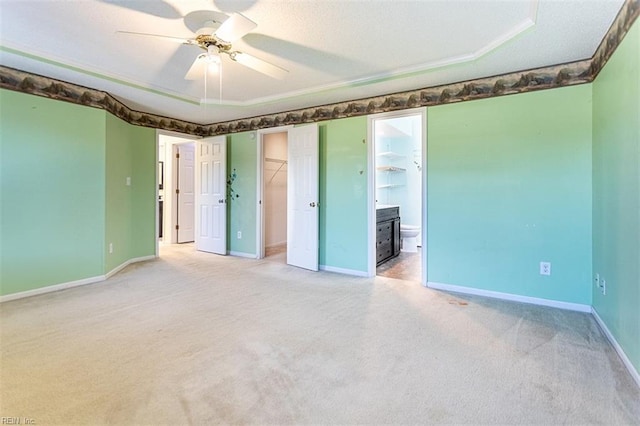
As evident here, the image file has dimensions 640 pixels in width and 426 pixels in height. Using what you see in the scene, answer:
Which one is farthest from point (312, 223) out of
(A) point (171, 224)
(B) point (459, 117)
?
(A) point (171, 224)

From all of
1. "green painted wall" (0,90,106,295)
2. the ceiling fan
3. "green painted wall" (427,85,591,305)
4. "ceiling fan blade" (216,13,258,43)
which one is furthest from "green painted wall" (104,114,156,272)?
"green painted wall" (427,85,591,305)

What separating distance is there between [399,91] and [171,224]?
17.5 ft

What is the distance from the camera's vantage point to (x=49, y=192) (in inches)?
131

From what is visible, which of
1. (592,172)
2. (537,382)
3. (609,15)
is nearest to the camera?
(537,382)

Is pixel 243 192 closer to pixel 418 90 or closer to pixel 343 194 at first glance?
pixel 343 194

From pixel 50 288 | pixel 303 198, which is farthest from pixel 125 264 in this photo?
pixel 303 198

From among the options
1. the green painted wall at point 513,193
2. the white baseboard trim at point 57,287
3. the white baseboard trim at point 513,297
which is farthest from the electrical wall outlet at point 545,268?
the white baseboard trim at point 57,287

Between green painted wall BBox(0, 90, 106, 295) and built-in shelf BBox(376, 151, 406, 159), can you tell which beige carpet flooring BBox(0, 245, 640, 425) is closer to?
green painted wall BBox(0, 90, 106, 295)

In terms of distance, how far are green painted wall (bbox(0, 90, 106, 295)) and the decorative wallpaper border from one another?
0.44 ft

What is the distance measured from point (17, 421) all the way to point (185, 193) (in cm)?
566

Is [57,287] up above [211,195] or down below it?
below

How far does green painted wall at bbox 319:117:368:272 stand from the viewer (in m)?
4.12

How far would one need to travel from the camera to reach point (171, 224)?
6641mm

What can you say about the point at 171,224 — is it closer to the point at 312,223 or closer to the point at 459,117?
the point at 312,223
